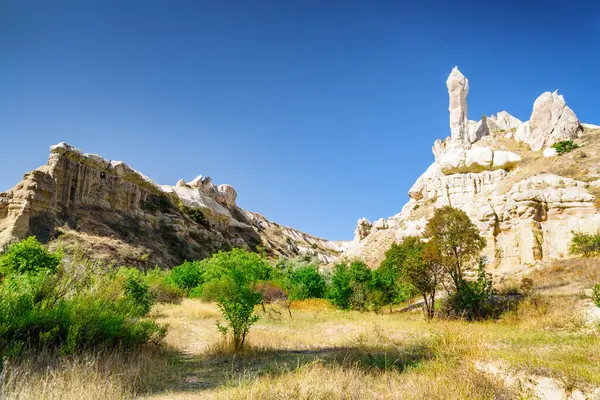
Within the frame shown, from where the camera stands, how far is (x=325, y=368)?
5961mm

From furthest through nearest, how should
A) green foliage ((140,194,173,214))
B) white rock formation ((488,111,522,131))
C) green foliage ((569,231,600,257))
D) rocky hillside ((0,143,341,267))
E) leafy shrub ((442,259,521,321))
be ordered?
1. white rock formation ((488,111,522,131))
2. green foliage ((140,194,173,214))
3. rocky hillside ((0,143,341,267))
4. green foliage ((569,231,600,257))
5. leafy shrub ((442,259,521,321))

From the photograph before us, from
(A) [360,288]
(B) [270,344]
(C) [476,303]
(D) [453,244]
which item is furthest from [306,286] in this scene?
(B) [270,344]

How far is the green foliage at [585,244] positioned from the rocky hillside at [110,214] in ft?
84.3

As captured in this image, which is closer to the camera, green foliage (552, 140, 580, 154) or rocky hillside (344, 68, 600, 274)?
rocky hillside (344, 68, 600, 274)

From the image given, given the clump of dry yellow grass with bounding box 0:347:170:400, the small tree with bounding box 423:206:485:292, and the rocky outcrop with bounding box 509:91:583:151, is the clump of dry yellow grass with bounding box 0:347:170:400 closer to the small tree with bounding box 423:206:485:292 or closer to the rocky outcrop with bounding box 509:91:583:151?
the small tree with bounding box 423:206:485:292

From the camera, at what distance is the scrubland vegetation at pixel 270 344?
16.1ft

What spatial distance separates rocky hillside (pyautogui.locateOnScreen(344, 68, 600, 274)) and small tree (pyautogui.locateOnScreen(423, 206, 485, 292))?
8.72 m

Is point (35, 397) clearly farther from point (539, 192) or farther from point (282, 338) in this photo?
point (539, 192)

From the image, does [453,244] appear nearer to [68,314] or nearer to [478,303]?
[478,303]

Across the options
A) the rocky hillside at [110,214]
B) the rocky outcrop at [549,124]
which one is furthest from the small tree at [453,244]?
the rocky outcrop at [549,124]

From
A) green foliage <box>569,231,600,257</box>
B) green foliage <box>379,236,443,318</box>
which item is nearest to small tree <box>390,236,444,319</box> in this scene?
green foliage <box>379,236,443,318</box>

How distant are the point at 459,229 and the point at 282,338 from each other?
1017 centimetres

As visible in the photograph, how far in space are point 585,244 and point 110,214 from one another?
4433 cm

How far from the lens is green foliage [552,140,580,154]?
42.8 m
